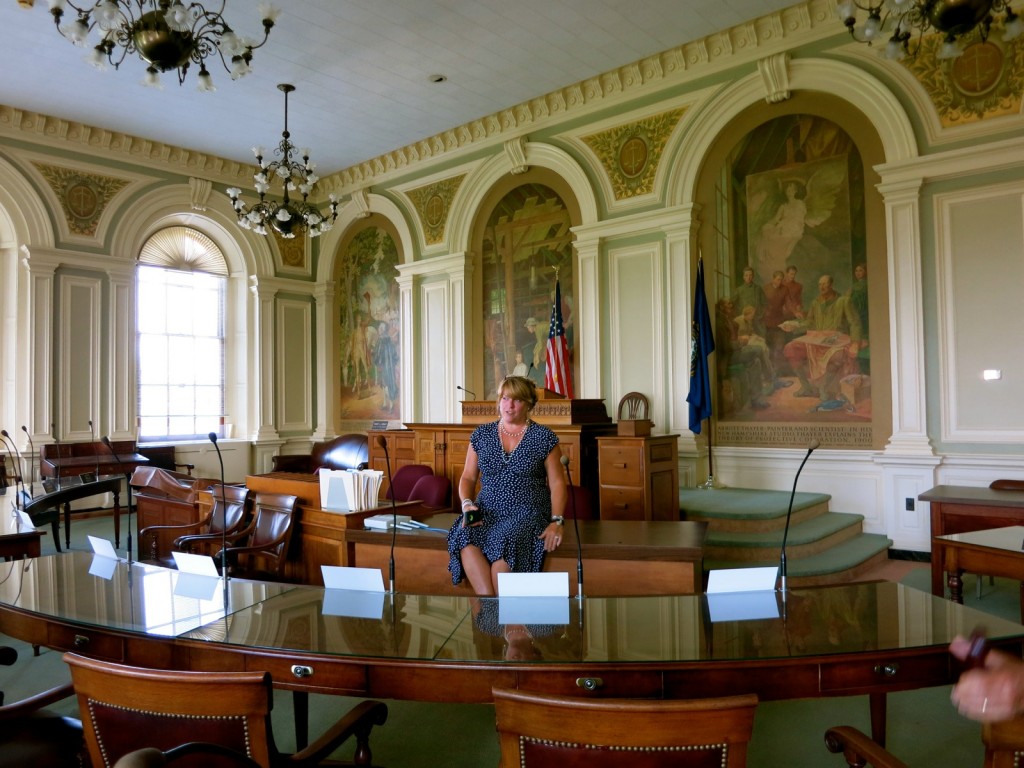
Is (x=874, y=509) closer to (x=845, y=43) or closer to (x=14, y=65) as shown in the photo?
(x=845, y=43)

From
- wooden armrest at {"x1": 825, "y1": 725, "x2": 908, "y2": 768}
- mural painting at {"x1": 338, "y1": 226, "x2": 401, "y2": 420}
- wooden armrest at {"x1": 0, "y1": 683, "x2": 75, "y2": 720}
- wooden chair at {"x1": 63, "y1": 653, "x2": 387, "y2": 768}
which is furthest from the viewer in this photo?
mural painting at {"x1": 338, "y1": 226, "x2": 401, "y2": 420}

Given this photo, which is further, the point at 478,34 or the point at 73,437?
the point at 73,437

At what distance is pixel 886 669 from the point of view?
1.76 meters

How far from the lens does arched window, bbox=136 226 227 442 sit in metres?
10.2

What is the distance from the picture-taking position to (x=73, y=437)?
9008mm

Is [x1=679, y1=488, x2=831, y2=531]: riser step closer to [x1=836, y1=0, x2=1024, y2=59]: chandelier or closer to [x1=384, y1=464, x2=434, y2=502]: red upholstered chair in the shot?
[x1=384, y1=464, x2=434, y2=502]: red upholstered chair

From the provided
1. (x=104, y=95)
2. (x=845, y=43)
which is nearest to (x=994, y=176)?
(x=845, y=43)

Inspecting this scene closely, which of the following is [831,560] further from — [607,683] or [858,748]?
[607,683]

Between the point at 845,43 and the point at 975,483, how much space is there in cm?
406

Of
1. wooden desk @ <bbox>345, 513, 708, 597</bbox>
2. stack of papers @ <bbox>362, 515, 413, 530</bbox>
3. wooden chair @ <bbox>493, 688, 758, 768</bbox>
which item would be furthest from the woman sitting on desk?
wooden chair @ <bbox>493, 688, 758, 768</bbox>

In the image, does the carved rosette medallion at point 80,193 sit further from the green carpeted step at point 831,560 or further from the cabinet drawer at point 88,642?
the green carpeted step at point 831,560

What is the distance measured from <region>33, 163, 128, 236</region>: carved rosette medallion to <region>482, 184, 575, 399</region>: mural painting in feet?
17.1

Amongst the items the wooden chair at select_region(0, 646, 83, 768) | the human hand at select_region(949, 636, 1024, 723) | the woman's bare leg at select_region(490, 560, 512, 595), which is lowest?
the wooden chair at select_region(0, 646, 83, 768)

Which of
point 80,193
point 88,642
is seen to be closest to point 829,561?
Result: point 88,642
